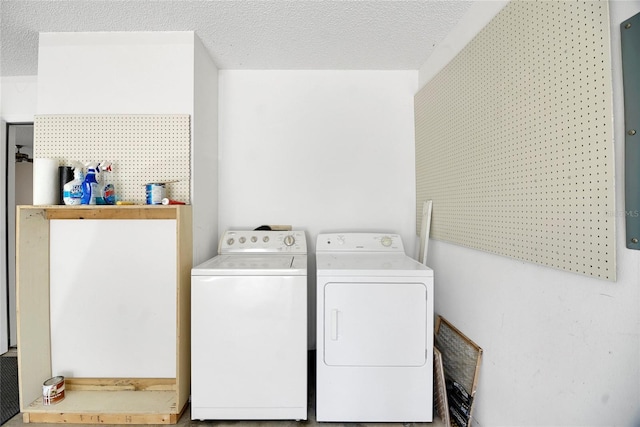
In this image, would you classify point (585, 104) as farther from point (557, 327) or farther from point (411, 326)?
point (411, 326)

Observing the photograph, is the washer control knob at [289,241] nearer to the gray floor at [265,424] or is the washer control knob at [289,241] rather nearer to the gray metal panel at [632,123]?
the gray floor at [265,424]

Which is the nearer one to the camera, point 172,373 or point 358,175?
point 172,373

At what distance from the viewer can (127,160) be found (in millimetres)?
1849

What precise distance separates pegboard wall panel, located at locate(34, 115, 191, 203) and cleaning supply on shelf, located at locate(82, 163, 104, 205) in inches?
5.5

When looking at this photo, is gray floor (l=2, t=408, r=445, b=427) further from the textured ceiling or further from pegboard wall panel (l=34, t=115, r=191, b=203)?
the textured ceiling

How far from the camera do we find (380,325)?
1.54 metres

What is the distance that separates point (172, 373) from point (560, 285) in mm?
2240

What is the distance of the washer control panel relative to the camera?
7.04ft

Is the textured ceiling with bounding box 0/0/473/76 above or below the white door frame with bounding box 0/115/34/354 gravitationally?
above

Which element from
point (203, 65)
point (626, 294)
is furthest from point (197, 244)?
point (626, 294)

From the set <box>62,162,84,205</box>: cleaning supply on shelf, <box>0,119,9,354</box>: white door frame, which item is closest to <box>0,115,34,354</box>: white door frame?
<box>0,119,9,354</box>: white door frame

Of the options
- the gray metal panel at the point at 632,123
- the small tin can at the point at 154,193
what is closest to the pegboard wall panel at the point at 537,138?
the gray metal panel at the point at 632,123

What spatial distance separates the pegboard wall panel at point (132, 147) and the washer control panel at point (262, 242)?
491 millimetres

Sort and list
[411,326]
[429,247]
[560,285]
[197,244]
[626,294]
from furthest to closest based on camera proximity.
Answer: [429,247]
[197,244]
[411,326]
[560,285]
[626,294]
